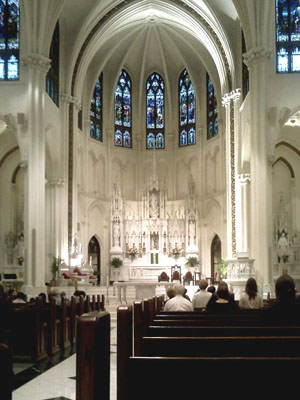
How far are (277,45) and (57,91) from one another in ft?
36.6

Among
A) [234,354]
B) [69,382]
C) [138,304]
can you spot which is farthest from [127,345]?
[69,382]

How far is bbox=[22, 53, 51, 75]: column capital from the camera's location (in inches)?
891

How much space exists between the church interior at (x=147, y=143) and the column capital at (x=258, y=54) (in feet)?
0.12

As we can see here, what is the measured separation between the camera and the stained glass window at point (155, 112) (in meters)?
37.8

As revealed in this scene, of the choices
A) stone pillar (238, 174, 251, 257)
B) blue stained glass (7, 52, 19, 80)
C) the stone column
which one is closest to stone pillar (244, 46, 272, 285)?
stone pillar (238, 174, 251, 257)

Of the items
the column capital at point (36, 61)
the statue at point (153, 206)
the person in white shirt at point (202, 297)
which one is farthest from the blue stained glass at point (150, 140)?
the person in white shirt at point (202, 297)

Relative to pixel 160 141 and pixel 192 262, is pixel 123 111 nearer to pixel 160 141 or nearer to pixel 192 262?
pixel 160 141

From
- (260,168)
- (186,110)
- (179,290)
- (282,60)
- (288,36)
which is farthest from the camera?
(186,110)

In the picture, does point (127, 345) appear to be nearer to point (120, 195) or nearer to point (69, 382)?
point (69, 382)

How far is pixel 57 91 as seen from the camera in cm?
2833

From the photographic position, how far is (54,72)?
27875mm

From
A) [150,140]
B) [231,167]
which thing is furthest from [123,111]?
[231,167]

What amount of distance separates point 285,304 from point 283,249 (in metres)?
23.2

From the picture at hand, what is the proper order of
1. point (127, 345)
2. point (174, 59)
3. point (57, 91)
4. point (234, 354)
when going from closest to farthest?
point (127, 345) → point (234, 354) → point (57, 91) → point (174, 59)
